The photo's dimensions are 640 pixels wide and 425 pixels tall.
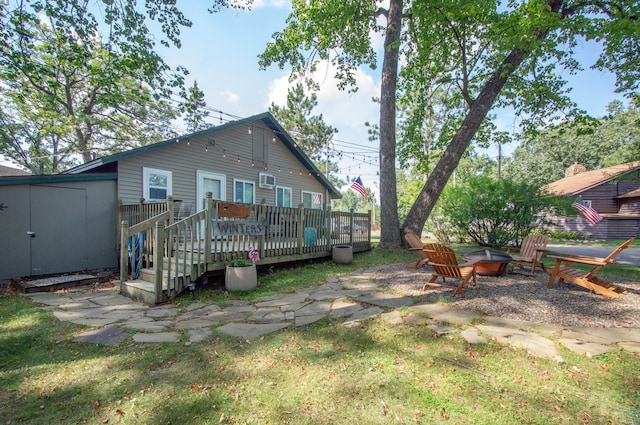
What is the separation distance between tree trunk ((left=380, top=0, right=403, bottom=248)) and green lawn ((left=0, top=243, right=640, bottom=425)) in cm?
664

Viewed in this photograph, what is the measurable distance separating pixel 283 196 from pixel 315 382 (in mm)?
10068

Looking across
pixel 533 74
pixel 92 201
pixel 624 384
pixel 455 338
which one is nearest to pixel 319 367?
pixel 455 338

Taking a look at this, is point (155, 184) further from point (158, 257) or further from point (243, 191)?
point (158, 257)

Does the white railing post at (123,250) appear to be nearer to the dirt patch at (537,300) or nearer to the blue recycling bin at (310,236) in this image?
the blue recycling bin at (310,236)

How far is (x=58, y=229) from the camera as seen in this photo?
6562 mm

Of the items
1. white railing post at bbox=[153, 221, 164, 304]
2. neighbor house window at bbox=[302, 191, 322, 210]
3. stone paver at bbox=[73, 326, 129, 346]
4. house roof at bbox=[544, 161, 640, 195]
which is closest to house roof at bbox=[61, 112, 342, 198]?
neighbor house window at bbox=[302, 191, 322, 210]

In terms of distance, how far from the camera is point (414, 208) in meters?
9.55

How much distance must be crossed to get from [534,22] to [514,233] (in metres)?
6.98

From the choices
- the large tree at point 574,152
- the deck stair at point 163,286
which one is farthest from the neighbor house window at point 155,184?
the large tree at point 574,152

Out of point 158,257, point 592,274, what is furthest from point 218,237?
point 592,274

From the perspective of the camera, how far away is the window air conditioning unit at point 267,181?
1095 cm

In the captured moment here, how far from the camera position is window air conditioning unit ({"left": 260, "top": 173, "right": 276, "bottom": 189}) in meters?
11.0

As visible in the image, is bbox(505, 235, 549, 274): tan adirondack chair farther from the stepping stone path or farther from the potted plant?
the potted plant

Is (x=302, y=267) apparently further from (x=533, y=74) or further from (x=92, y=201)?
(x=533, y=74)
